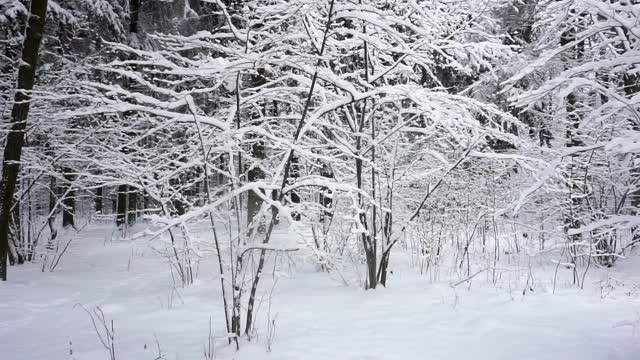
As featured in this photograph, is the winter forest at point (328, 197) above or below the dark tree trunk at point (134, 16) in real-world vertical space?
below

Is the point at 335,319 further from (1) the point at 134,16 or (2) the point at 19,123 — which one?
(1) the point at 134,16

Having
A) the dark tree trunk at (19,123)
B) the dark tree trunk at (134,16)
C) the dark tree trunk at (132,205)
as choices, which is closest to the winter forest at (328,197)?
the dark tree trunk at (19,123)

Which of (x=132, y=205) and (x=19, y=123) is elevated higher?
(x=19, y=123)

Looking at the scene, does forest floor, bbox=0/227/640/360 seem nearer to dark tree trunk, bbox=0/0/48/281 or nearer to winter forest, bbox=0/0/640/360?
winter forest, bbox=0/0/640/360

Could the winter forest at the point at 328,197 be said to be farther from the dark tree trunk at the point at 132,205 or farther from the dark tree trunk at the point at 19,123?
the dark tree trunk at the point at 132,205

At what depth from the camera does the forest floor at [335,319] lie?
3811 millimetres

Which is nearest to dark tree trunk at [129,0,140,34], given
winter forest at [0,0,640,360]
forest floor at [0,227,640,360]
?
winter forest at [0,0,640,360]

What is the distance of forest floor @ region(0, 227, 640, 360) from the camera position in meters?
3.81

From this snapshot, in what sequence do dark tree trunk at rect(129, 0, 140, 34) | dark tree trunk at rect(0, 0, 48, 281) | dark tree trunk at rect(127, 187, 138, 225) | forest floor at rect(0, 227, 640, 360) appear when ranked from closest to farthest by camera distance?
forest floor at rect(0, 227, 640, 360)
dark tree trunk at rect(0, 0, 48, 281)
dark tree trunk at rect(129, 0, 140, 34)
dark tree trunk at rect(127, 187, 138, 225)

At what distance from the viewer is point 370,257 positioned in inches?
230

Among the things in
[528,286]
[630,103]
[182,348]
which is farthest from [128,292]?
[630,103]

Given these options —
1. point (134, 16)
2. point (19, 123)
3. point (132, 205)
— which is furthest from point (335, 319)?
point (132, 205)

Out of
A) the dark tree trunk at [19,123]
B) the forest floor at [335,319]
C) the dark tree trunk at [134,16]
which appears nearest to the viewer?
the forest floor at [335,319]

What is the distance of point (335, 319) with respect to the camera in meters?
→ 4.70
